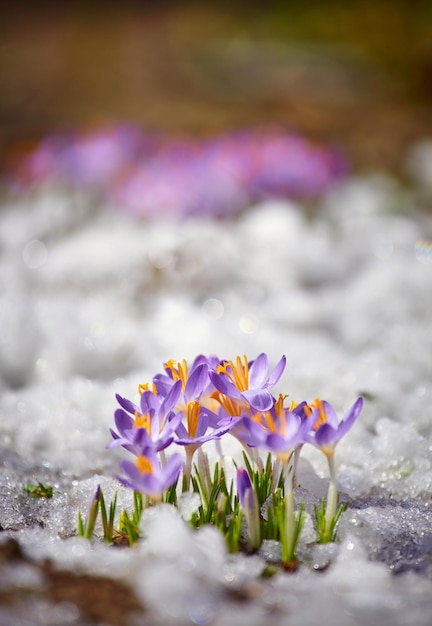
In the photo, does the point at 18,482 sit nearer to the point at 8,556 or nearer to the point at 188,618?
the point at 8,556

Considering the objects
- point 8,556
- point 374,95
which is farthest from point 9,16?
point 8,556

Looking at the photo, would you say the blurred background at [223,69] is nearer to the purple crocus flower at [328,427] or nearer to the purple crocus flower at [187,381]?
the purple crocus flower at [187,381]

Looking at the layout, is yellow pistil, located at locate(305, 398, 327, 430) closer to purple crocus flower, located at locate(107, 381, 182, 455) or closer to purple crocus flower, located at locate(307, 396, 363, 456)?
purple crocus flower, located at locate(307, 396, 363, 456)

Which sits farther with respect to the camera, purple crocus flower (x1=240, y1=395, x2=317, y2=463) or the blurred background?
the blurred background

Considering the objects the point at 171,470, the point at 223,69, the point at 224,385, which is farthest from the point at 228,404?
the point at 223,69

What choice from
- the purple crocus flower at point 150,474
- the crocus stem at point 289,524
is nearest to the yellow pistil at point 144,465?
the purple crocus flower at point 150,474

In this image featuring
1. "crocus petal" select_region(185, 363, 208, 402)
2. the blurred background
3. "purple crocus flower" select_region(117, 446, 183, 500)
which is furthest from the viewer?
the blurred background

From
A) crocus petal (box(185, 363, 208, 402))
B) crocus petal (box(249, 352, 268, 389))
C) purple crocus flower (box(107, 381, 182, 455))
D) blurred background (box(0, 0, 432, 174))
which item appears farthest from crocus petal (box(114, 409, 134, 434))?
blurred background (box(0, 0, 432, 174))
